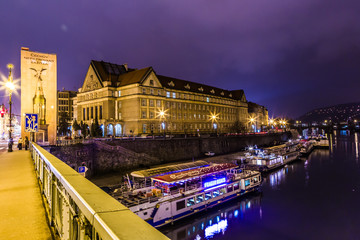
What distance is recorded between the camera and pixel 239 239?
21531 mm

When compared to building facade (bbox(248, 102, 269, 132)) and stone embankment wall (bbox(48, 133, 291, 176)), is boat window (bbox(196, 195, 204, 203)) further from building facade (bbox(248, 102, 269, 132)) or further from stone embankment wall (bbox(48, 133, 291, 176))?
building facade (bbox(248, 102, 269, 132))

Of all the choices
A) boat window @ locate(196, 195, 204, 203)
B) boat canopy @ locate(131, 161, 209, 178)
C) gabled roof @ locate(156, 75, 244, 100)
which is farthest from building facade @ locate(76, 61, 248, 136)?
boat window @ locate(196, 195, 204, 203)

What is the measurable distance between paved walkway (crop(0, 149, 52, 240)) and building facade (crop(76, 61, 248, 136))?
52.4m

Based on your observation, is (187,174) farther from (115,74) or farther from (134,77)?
(115,74)

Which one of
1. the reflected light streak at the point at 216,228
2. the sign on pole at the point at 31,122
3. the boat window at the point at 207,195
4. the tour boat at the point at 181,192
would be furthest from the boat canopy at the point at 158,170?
the sign on pole at the point at 31,122

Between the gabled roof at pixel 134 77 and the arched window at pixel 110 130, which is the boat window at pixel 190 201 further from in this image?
the gabled roof at pixel 134 77

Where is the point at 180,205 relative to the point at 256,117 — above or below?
below

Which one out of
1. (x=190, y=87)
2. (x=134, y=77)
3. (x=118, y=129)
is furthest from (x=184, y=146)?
(x=190, y=87)

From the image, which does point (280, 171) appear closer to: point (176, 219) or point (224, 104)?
point (176, 219)

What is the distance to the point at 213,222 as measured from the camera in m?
24.8

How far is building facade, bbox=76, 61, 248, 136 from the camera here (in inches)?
2520

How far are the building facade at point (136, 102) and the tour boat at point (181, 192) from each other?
35.5 meters

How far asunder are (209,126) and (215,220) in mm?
66381

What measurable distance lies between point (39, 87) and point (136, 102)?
111 ft
